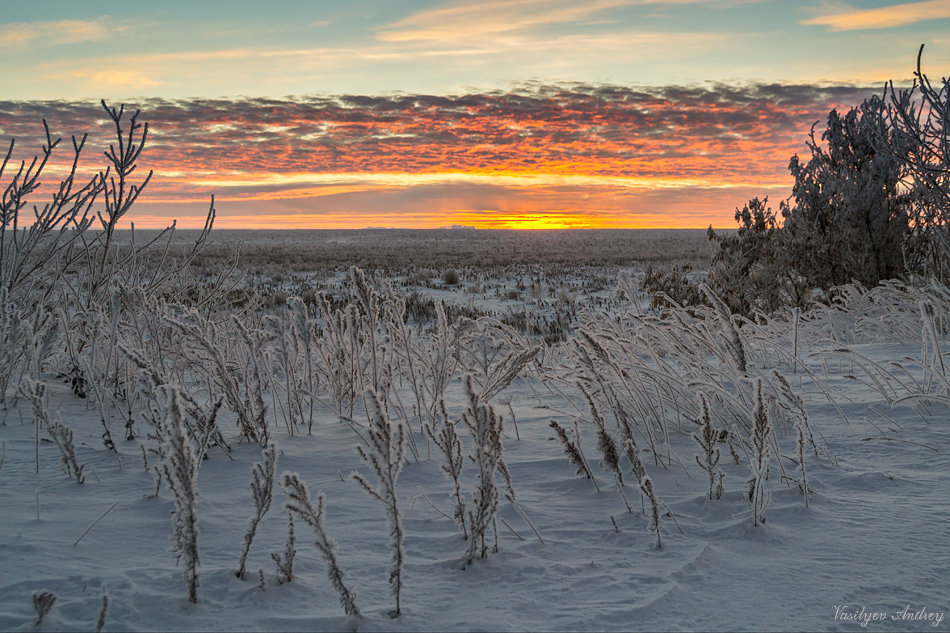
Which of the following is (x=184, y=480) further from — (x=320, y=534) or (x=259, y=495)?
(x=320, y=534)

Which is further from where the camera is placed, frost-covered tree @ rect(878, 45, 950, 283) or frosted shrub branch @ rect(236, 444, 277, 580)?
frost-covered tree @ rect(878, 45, 950, 283)

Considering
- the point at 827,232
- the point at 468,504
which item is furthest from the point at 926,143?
the point at 468,504

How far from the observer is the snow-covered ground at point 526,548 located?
1410 millimetres

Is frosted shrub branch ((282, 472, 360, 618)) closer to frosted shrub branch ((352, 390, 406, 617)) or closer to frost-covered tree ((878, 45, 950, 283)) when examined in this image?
frosted shrub branch ((352, 390, 406, 617))

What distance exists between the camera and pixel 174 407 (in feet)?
4.66

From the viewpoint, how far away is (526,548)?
1.78 metres

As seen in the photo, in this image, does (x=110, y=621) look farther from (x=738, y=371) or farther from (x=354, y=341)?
(x=738, y=371)

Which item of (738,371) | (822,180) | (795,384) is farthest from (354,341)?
(822,180)

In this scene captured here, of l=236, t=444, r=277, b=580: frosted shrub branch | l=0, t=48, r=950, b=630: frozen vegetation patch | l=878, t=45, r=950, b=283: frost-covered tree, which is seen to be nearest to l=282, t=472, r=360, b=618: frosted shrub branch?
l=0, t=48, r=950, b=630: frozen vegetation patch

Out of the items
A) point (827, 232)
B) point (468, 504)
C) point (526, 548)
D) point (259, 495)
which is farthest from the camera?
point (827, 232)

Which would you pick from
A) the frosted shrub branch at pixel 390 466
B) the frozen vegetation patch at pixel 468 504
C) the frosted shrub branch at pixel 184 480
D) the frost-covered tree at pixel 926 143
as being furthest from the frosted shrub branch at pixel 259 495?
the frost-covered tree at pixel 926 143

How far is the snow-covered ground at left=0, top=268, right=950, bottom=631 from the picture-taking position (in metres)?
1.41

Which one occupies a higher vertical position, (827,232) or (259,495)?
(827,232)

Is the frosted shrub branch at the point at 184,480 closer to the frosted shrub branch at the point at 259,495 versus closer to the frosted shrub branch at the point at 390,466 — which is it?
the frosted shrub branch at the point at 259,495
